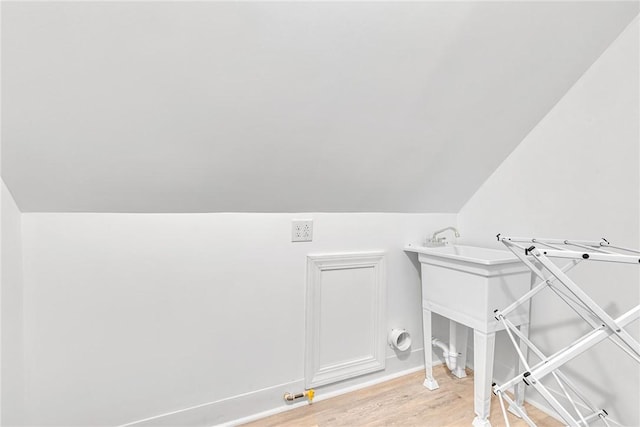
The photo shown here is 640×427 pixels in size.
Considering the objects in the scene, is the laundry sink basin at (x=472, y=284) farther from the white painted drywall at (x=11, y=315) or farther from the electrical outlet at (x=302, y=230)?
the white painted drywall at (x=11, y=315)

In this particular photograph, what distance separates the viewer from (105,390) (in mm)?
1298

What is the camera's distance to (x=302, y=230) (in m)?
1.63

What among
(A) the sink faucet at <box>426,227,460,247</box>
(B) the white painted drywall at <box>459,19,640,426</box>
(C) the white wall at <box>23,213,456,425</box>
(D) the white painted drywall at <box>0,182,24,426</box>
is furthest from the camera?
(A) the sink faucet at <box>426,227,460,247</box>

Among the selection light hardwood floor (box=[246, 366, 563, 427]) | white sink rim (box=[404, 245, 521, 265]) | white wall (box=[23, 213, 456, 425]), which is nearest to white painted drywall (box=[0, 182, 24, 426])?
white wall (box=[23, 213, 456, 425])

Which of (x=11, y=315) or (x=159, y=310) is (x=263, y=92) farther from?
(x=11, y=315)

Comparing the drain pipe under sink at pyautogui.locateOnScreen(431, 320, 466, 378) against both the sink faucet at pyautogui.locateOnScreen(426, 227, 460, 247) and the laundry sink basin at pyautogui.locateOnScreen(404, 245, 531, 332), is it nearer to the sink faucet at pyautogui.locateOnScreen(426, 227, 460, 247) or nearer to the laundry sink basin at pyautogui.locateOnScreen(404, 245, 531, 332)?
the laundry sink basin at pyautogui.locateOnScreen(404, 245, 531, 332)

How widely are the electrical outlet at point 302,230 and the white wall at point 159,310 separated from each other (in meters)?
0.03

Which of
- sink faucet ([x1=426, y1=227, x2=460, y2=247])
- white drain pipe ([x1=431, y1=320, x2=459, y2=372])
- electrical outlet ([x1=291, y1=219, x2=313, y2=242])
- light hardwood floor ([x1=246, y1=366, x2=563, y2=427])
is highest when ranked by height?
electrical outlet ([x1=291, y1=219, x2=313, y2=242])

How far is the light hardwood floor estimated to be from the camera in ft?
4.97

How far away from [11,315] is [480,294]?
1745 millimetres

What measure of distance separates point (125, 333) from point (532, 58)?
6.36ft

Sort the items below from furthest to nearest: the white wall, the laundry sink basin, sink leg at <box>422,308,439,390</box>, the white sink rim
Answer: sink leg at <box>422,308,439,390</box>, the white sink rim, the laundry sink basin, the white wall

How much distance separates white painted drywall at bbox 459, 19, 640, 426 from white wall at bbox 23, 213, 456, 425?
3.13 ft

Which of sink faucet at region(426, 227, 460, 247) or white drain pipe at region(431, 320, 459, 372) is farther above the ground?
sink faucet at region(426, 227, 460, 247)
